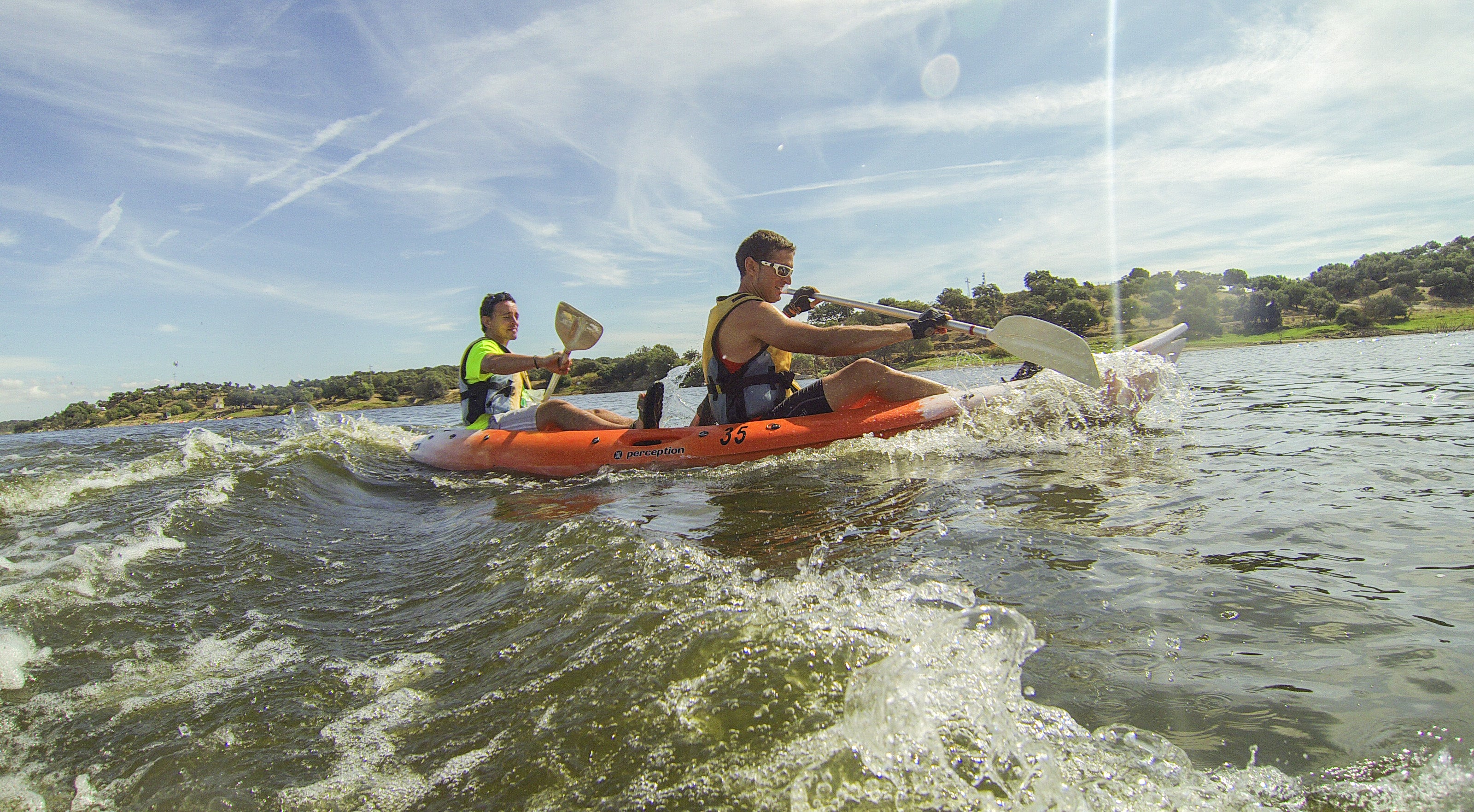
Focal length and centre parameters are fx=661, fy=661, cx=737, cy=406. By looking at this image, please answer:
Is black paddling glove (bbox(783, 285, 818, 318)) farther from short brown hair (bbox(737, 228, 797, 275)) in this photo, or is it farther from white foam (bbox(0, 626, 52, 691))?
white foam (bbox(0, 626, 52, 691))

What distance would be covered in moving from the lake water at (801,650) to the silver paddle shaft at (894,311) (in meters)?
2.04

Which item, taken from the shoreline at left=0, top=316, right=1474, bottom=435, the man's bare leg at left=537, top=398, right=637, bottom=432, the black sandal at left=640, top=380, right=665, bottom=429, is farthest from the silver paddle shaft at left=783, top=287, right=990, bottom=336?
the shoreline at left=0, top=316, right=1474, bottom=435

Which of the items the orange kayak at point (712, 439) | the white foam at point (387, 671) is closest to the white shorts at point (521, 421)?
the orange kayak at point (712, 439)

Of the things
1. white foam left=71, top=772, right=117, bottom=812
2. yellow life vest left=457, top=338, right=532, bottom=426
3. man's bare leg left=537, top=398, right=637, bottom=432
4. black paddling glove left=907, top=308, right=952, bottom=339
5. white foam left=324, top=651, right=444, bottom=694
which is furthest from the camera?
yellow life vest left=457, top=338, right=532, bottom=426

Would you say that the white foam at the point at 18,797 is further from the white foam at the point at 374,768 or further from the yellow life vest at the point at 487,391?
the yellow life vest at the point at 487,391

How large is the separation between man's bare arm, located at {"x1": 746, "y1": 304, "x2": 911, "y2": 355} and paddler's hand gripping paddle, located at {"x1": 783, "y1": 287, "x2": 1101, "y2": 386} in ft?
2.73

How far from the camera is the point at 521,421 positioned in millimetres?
7539

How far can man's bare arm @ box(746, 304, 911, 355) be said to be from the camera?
5.45 m

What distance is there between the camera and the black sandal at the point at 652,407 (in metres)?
6.60

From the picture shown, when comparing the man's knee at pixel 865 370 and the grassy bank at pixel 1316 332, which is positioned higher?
the man's knee at pixel 865 370

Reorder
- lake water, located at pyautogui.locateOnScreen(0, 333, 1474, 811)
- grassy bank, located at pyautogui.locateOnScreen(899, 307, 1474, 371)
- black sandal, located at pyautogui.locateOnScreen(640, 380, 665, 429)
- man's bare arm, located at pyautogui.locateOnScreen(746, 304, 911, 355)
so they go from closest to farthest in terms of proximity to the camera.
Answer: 1. lake water, located at pyautogui.locateOnScreen(0, 333, 1474, 811)
2. man's bare arm, located at pyautogui.locateOnScreen(746, 304, 911, 355)
3. black sandal, located at pyautogui.locateOnScreen(640, 380, 665, 429)
4. grassy bank, located at pyautogui.locateOnScreen(899, 307, 1474, 371)

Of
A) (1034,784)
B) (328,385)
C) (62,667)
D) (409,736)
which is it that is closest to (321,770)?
(409,736)

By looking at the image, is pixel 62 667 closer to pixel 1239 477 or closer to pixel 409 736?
pixel 409 736

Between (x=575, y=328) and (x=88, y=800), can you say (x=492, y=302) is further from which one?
(x=88, y=800)
